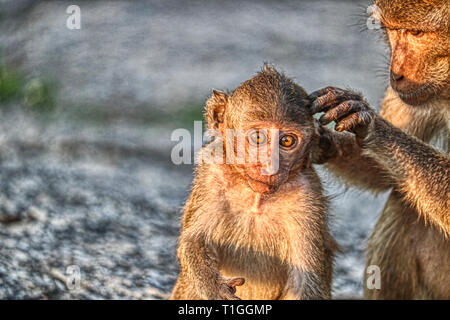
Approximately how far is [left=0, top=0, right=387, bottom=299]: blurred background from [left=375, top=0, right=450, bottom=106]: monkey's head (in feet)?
2.93

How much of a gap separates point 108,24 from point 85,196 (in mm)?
4708

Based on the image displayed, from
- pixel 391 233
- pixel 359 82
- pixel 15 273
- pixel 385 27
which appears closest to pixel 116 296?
pixel 15 273

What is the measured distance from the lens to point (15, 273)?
19.5 feet

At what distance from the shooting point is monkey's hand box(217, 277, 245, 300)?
446 centimetres

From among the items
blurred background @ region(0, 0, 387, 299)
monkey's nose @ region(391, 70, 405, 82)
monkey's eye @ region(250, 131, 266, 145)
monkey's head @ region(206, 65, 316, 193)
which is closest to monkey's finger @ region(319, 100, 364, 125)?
monkey's head @ region(206, 65, 316, 193)

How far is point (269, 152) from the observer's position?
4.31m

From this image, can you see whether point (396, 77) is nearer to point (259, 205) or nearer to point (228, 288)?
point (259, 205)

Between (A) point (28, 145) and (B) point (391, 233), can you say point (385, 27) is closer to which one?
(B) point (391, 233)

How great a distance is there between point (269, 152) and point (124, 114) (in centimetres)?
564

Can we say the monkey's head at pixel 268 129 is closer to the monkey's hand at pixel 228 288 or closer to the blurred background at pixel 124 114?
the monkey's hand at pixel 228 288

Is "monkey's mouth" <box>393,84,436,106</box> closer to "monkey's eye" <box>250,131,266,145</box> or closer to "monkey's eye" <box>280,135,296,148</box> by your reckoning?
"monkey's eye" <box>280,135,296,148</box>

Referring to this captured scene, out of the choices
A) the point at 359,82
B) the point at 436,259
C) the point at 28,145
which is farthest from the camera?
the point at 359,82

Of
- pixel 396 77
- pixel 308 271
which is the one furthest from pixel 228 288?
pixel 396 77

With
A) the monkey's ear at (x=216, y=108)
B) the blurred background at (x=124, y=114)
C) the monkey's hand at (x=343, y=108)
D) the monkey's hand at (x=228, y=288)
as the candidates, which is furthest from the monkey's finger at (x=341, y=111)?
the monkey's hand at (x=228, y=288)
